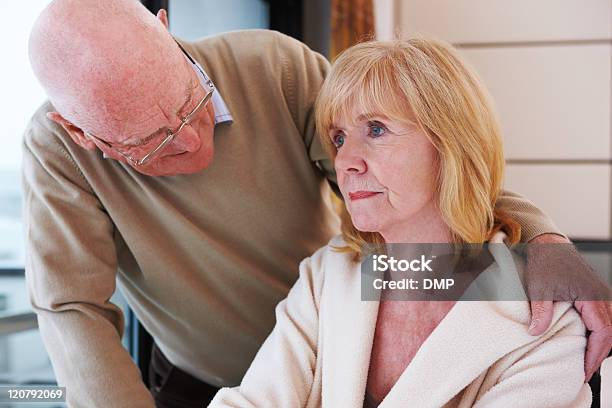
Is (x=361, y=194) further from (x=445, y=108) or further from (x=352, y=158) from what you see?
(x=445, y=108)

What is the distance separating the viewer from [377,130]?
42.6 inches

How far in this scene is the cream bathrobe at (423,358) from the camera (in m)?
0.95

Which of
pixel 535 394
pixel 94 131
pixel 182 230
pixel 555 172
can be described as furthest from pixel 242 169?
pixel 555 172

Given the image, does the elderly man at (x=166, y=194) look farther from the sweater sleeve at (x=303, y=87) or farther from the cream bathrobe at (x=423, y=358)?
the cream bathrobe at (x=423, y=358)

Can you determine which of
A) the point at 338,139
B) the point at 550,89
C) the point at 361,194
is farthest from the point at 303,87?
the point at 550,89

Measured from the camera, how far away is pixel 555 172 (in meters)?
3.38

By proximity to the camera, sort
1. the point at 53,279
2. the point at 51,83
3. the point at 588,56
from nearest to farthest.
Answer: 1. the point at 51,83
2. the point at 53,279
3. the point at 588,56

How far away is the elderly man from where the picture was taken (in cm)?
107

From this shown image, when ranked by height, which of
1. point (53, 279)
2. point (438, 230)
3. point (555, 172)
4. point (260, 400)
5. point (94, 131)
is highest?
point (94, 131)

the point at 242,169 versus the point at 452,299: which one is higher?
the point at 242,169

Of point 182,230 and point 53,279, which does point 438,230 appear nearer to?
point 182,230

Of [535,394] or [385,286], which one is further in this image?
[385,286]

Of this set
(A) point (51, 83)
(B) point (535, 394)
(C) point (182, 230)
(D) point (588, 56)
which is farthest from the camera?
(D) point (588, 56)

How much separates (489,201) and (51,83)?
69 cm
